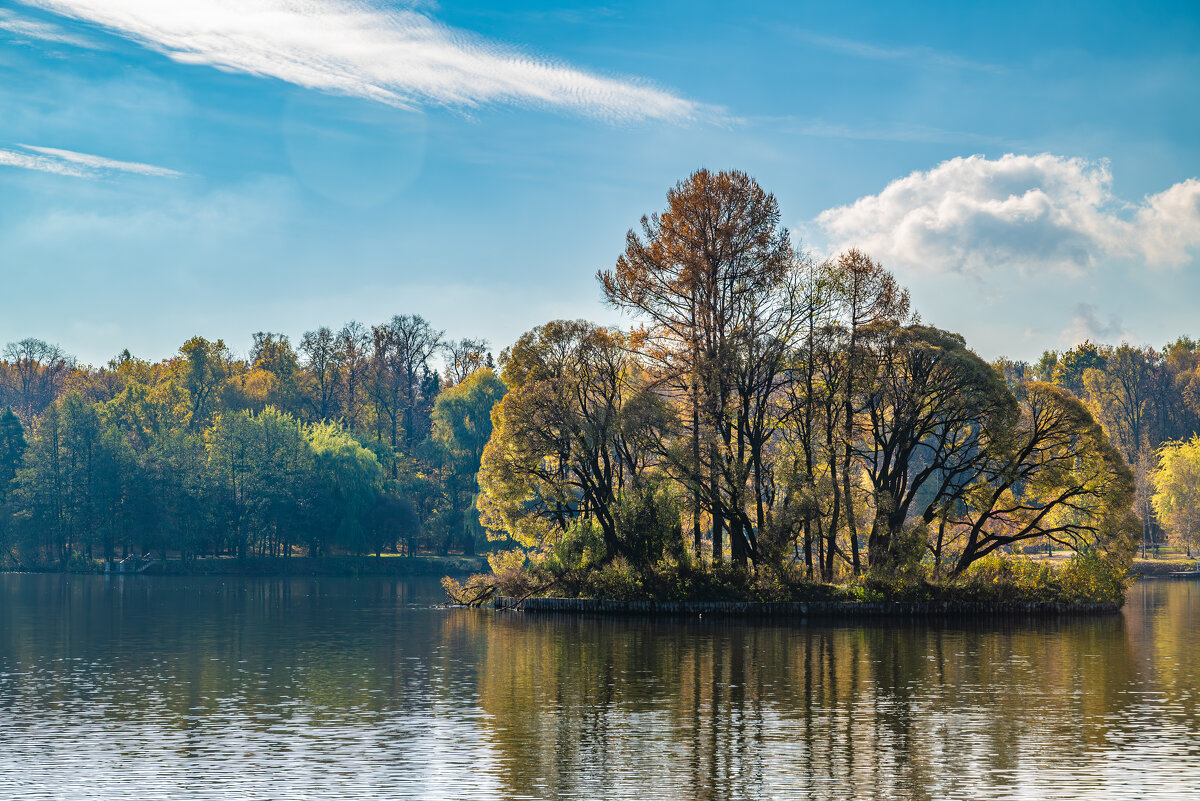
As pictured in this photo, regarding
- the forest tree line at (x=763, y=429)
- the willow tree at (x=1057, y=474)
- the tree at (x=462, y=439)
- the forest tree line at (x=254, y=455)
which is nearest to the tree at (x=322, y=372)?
the forest tree line at (x=254, y=455)

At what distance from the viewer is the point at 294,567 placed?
98.4 metres

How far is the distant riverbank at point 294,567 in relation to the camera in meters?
96.1

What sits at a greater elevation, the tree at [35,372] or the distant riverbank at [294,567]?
→ the tree at [35,372]

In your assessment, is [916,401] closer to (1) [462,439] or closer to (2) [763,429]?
(2) [763,429]

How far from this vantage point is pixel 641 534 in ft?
169

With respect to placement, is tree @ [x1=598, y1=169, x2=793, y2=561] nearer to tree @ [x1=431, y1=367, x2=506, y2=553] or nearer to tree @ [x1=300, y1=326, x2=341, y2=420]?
tree @ [x1=431, y1=367, x2=506, y2=553]

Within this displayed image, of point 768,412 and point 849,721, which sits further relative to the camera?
point 768,412

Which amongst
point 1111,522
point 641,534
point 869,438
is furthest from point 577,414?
point 1111,522

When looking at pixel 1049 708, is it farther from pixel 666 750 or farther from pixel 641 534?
pixel 641 534

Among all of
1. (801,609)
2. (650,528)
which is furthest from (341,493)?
(801,609)

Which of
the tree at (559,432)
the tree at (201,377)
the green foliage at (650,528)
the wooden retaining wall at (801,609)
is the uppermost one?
the tree at (201,377)

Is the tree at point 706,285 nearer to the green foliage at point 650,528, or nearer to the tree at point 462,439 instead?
the green foliage at point 650,528

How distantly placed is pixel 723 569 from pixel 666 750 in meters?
30.7

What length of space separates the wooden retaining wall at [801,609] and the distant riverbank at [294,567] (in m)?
46.8
